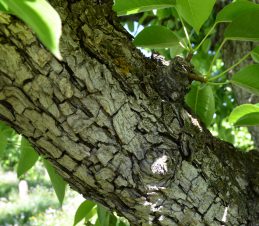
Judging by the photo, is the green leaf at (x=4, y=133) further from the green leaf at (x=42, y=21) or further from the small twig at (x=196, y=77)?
the green leaf at (x=42, y=21)

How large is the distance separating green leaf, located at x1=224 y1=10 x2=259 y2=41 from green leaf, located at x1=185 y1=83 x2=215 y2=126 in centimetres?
16

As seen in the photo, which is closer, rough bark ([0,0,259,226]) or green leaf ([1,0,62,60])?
green leaf ([1,0,62,60])

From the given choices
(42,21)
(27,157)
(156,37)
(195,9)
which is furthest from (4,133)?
(42,21)

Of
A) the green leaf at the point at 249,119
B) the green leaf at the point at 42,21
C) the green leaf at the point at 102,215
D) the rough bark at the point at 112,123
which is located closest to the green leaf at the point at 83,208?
the green leaf at the point at 102,215

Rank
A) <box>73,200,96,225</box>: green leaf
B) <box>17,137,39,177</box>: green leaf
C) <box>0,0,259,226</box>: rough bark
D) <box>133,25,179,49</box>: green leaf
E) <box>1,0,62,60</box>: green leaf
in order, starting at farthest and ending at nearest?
<box>73,200,96,225</box>: green leaf, <box>17,137,39,177</box>: green leaf, <box>133,25,179,49</box>: green leaf, <box>0,0,259,226</box>: rough bark, <box>1,0,62,60</box>: green leaf

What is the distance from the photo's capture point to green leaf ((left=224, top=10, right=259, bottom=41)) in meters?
0.78

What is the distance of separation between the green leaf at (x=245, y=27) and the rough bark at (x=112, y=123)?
5.6 inches

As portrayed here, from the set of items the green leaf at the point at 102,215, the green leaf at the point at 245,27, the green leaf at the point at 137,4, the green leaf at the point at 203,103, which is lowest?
the green leaf at the point at 102,215

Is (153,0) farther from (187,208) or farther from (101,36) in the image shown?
(187,208)

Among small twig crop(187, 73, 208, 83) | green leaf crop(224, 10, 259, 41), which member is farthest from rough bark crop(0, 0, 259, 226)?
green leaf crop(224, 10, 259, 41)

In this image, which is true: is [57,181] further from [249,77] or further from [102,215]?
[249,77]

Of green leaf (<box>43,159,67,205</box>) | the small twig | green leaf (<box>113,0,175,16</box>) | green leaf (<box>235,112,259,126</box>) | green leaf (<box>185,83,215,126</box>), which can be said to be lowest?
green leaf (<box>43,159,67,205</box>)

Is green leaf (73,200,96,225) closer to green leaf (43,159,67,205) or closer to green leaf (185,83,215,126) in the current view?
green leaf (43,159,67,205)

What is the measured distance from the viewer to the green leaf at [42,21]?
13.6 inches
